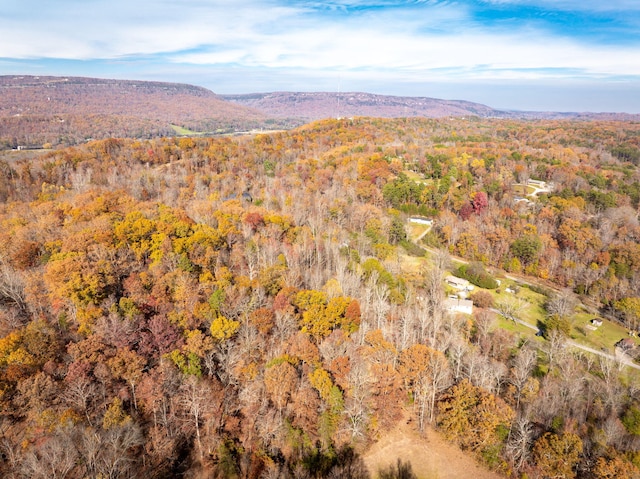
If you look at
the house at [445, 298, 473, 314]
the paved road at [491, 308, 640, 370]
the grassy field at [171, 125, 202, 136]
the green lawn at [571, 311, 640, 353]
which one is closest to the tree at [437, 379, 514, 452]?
the house at [445, 298, 473, 314]

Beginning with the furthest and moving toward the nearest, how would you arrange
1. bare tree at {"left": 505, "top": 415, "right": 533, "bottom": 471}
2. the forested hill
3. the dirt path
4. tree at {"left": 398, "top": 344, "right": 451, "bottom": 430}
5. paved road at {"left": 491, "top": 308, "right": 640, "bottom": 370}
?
the forested hill, paved road at {"left": 491, "top": 308, "right": 640, "bottom": 370}, tree at {"left": 398, "top": 344, "right": 451, "bottom": 430}, the dirt path, bare tree at {"left": 505, "top": 415, "right": 533, "bottom": 471}

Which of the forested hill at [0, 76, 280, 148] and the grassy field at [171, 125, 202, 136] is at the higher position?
the forested hill at [0, 76, 280, 148]

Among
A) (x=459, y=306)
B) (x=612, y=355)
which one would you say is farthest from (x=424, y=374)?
(x=612, y=355)

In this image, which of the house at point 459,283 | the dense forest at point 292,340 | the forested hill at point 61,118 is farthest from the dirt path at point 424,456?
the forested hill at point 61,118

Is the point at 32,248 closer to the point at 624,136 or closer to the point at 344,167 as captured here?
the point at 344,167

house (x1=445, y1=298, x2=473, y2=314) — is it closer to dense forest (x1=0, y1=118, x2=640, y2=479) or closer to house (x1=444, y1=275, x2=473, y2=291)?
dense forest (x1=0, y1=118, x2=640, y2=479)

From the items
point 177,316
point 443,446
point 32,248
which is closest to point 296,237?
point 177,316

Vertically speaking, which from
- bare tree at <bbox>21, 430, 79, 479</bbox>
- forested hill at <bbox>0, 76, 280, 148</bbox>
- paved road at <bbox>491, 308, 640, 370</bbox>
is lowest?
paved road at <bbox>491, 308, 640, 370</bbox>

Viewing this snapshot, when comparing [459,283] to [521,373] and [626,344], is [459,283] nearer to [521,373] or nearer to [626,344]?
[626,344]
